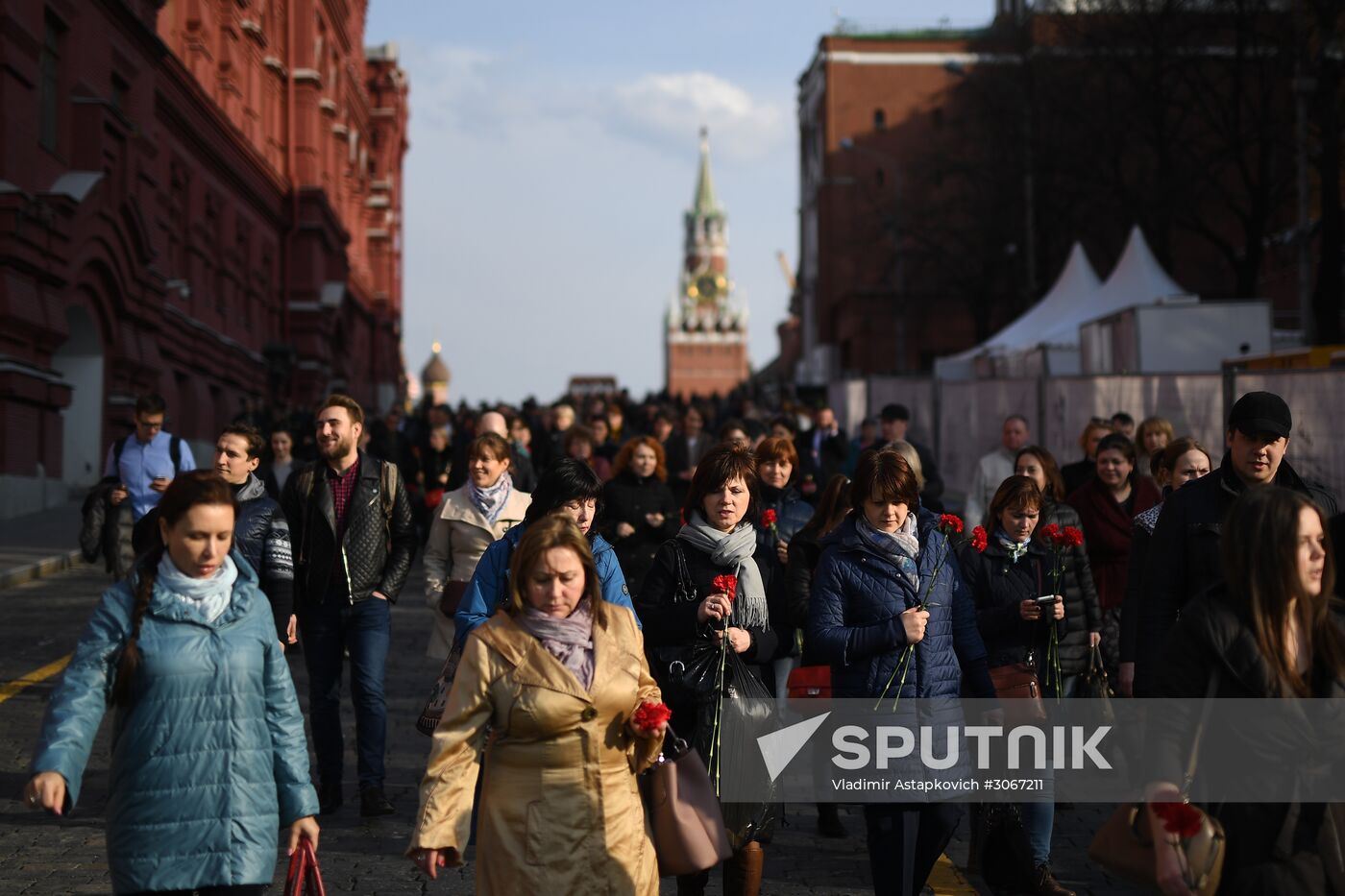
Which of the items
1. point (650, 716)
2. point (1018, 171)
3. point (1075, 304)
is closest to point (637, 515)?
point (650, 716)

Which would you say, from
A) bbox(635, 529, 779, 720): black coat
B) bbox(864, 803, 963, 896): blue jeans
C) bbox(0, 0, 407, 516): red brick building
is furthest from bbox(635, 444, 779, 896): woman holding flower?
bbox(0, 0, 407, 516): red brick building

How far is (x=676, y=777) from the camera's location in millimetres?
4879

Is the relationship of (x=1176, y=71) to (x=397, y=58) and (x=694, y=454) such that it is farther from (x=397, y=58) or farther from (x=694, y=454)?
(x=397, y=58)

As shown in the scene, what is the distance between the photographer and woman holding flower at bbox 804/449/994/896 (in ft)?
19.3

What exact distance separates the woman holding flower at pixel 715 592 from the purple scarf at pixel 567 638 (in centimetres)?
127

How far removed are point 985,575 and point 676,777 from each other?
3.03 metres

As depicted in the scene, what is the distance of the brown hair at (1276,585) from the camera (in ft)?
13.1

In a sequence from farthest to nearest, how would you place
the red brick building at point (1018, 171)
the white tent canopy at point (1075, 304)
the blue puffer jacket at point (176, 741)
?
the red brick building at point (1018, 171)
the white tent canopy at point (1075, 304)
the blue puffer jacket at point (176, 741)

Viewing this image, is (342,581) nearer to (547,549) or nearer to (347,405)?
(347,405)

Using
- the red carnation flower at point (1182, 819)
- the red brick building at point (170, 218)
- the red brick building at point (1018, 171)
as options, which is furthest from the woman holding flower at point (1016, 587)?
the red brick building at point (1018, 171)

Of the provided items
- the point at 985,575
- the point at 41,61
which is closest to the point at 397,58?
the point at 41,61

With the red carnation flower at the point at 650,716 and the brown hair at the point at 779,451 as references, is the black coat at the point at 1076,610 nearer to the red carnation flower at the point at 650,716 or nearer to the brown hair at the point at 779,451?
the brown hair at the point at 779,451

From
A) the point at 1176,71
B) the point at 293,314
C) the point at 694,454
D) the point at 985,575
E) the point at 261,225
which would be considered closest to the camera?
the point at 985,575

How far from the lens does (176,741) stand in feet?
14.8
